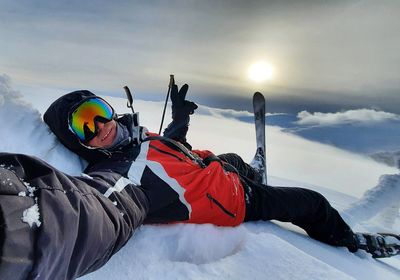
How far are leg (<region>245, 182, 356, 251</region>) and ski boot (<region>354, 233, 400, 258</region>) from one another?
0.22 ft

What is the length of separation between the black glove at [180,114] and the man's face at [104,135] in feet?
3.10

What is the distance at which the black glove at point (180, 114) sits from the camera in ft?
9.10

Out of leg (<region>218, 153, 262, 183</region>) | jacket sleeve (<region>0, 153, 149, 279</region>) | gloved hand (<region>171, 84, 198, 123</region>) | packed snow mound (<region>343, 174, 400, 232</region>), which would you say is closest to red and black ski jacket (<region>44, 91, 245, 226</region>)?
jacket sleeve (<region>0, 153, 149, 279</region>)

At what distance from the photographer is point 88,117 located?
1.72 metres

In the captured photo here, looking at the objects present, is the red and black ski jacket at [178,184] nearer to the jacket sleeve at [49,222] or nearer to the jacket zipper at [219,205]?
the jacket zipper at [219,205]

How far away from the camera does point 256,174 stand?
10.1 ft

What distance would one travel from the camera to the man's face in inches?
68.0

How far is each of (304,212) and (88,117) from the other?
55.3 inches

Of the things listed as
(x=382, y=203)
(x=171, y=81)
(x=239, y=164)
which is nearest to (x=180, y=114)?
(x=171, y=81)

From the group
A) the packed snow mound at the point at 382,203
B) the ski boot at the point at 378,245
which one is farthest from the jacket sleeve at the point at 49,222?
the packed snow mound at the point at 382,203

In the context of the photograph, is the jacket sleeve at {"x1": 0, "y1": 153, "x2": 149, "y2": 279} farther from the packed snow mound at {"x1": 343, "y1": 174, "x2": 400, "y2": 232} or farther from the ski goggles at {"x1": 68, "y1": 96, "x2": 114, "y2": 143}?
the packed snow mound at {"x1": 343, "y1": 174, "x2": 400, "y2": 232}

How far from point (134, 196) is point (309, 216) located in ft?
4.46

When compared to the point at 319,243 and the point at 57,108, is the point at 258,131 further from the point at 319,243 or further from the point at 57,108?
the point at 57,108

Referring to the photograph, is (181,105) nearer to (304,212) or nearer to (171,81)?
(171,81)
